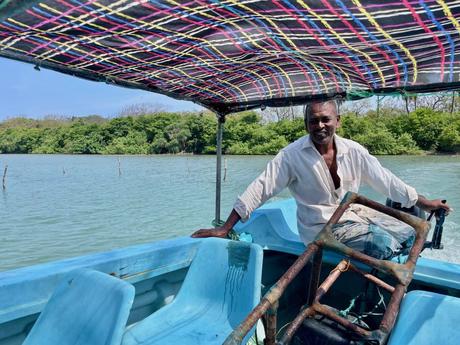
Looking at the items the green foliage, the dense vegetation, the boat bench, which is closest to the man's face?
the boat bench

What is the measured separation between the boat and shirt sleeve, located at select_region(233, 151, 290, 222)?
24 centimetres

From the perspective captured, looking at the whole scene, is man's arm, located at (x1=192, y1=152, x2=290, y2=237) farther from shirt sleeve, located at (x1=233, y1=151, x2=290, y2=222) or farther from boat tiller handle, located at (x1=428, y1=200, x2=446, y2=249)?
boat tiller handle, located at (x1=428, y1=200, x2=446, y2=249)

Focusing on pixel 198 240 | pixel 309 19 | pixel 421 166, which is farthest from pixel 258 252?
pixel 421 166

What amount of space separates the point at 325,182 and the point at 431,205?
57 centimetres

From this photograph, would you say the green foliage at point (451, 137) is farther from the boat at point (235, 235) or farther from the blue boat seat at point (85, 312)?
the blue boat seat at point (85, 312)

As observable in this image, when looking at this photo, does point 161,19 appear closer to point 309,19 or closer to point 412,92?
point 309,19

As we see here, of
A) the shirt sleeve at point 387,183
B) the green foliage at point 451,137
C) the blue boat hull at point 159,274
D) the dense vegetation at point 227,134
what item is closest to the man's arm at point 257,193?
the blue boat hull at point 159,274

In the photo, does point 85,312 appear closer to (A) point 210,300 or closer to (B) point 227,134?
(A) point 210,300

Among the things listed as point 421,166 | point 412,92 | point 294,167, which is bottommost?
point 421,166

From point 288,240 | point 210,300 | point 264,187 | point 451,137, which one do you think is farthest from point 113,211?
point 451,137

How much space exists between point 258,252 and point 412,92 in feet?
4.70

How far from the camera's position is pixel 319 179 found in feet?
6.78

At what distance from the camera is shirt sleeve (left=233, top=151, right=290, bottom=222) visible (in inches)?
77.2

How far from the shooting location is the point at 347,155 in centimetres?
212
